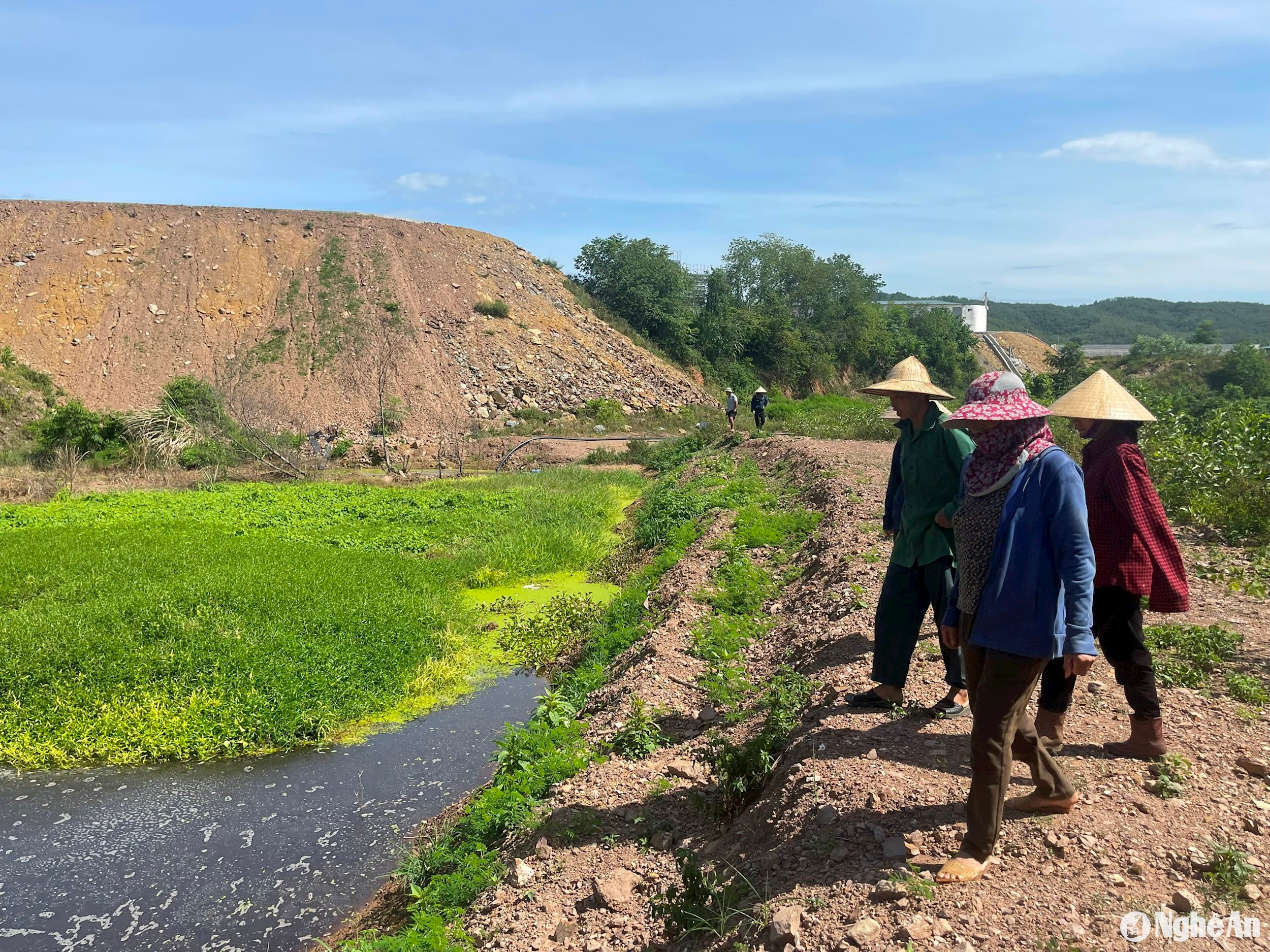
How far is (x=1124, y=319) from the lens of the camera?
109125 millimetres

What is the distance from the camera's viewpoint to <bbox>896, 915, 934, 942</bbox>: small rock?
9.12ft

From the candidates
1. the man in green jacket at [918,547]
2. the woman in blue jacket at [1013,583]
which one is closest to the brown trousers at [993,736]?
the woman in blue jacket at [1013,583]

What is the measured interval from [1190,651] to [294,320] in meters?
33.5

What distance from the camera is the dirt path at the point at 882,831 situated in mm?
2902

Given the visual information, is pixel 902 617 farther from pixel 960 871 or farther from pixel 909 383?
pixel 960 871

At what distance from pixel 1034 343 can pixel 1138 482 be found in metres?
72.7

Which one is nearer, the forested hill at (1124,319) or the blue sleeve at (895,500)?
the blue sleeve at (895,500)

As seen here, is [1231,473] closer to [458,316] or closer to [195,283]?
[458,316]

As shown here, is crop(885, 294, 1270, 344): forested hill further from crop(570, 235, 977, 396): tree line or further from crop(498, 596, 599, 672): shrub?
crop(498, 596, 599, 672): shrub

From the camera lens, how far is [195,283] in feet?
111

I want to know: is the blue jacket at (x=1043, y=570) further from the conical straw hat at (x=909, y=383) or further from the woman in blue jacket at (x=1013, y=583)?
the conical straw hat at (x=909, y=383)

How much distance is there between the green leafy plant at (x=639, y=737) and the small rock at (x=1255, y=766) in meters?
2.81

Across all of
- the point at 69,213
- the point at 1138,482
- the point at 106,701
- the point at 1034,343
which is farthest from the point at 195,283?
the point at 1034,343

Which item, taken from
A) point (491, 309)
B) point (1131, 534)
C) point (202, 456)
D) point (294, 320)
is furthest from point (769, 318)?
point (1131, 534)
